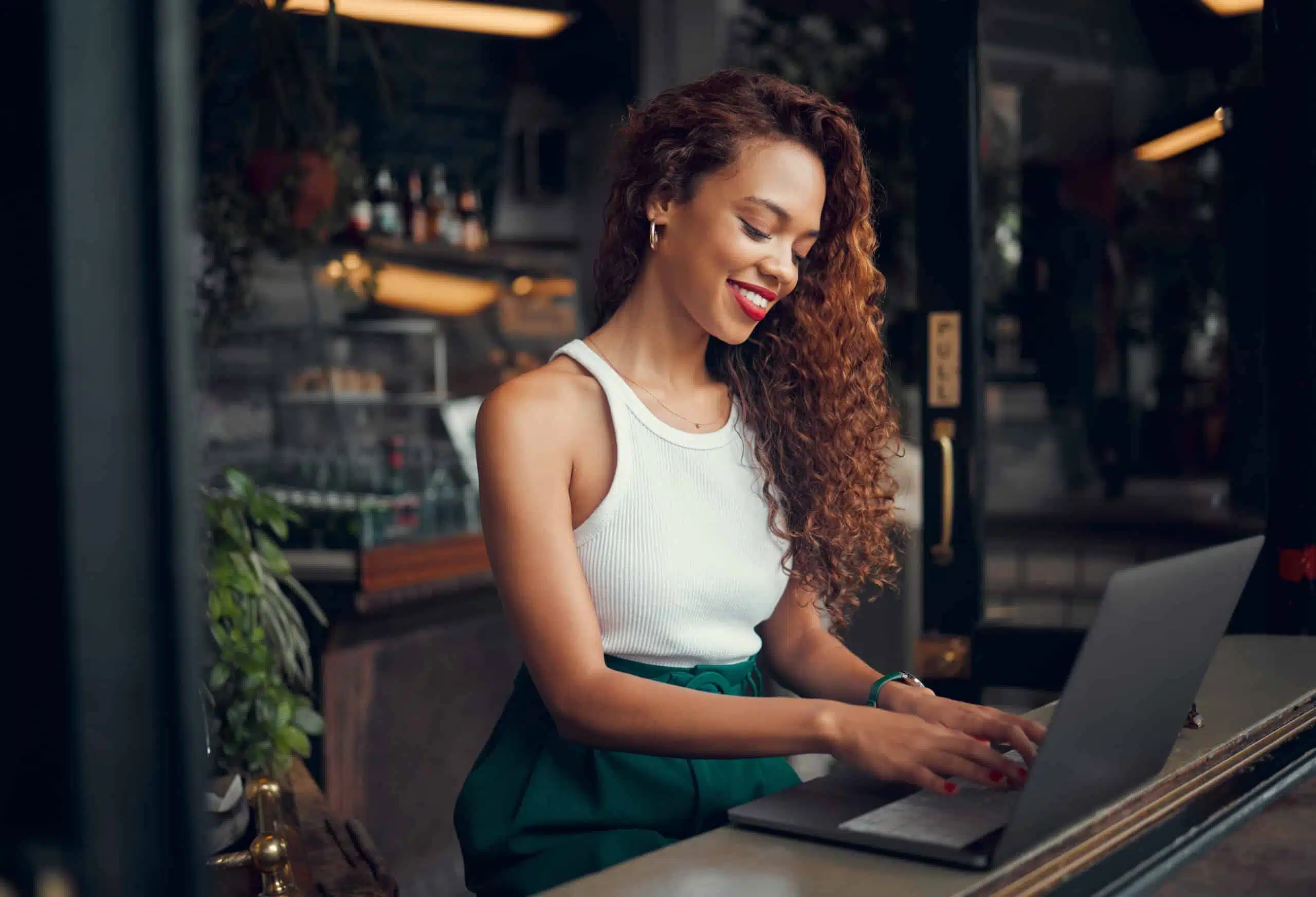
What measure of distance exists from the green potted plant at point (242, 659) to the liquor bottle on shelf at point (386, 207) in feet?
9.56

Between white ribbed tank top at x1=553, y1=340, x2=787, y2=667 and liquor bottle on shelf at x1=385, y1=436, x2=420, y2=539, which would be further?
liquor bottle on shelf at x1=385, y1=436, x2=420, y2=539

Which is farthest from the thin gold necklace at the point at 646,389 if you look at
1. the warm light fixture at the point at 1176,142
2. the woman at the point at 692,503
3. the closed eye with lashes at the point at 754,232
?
the warm light fixture at the point at 1176,142

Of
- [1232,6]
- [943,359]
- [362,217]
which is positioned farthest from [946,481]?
[362,217]

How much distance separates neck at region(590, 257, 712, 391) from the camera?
4.88 ft

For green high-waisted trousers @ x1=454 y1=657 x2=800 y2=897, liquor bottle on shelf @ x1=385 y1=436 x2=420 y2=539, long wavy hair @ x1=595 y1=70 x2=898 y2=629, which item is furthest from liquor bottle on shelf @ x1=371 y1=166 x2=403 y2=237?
green high-waisted trousers @ x1=454 y1=657 x2=800 y2=897

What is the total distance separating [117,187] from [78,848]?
226 millimetres

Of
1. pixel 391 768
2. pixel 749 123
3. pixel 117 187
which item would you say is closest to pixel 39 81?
pixel 117 187

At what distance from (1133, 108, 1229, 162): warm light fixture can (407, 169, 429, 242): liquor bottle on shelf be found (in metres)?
2.98

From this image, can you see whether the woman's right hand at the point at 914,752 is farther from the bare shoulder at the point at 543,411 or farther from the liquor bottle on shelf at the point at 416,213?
the liquor bottle on shelf at the point at 416,213

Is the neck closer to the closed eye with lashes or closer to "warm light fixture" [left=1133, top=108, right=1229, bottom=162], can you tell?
the closed eye with lashes

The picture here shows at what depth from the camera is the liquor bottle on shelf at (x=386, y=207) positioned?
4.84 meters

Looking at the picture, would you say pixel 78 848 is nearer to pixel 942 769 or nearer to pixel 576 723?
pixel 942 769

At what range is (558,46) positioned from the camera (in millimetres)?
5562

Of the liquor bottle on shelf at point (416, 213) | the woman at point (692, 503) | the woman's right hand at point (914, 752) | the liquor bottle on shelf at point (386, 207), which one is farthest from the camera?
the liquor bottle on shelf at point (416, 213)
